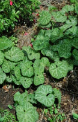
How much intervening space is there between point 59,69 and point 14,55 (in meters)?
0.86

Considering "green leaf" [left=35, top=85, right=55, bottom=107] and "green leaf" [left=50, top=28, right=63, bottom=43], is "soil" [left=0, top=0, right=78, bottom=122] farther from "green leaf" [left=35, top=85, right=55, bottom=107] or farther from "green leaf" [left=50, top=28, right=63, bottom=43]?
"green leaf" [left=50, top=28, right=63, bottom=43]

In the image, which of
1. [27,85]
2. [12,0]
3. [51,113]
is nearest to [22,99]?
[27,85]

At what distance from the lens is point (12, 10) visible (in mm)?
3906

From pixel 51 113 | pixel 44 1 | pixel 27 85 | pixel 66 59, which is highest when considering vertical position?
pixel 44 1

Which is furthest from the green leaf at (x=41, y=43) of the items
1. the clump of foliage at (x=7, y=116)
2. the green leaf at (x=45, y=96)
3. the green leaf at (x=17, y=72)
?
the clump of foliage at (x=7, y=116)

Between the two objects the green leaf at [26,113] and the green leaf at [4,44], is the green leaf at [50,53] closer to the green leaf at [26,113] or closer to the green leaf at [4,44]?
the green leaf at [4,44]

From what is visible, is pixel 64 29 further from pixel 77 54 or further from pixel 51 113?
pixel 51 113

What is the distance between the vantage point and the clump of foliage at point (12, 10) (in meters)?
3.72

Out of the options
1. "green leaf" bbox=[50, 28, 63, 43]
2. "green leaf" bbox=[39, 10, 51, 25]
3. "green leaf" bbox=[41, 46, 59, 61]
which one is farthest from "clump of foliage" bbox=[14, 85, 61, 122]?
"green leaf" bbox=[39, 10, 51, 25]

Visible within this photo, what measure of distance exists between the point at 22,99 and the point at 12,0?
1.84 metres

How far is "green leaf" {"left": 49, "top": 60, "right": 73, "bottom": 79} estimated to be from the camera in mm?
3615

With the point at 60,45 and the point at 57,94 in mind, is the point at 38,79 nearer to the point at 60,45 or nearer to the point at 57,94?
the point at 57,94

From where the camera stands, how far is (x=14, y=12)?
12.8 ft

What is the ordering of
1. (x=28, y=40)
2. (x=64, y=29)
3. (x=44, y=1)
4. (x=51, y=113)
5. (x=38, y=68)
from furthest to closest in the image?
(x=44, y=1) → (x=28, y=40) → (x=64, y=29) → (x=38, y=68) → (x=51, y=113)
